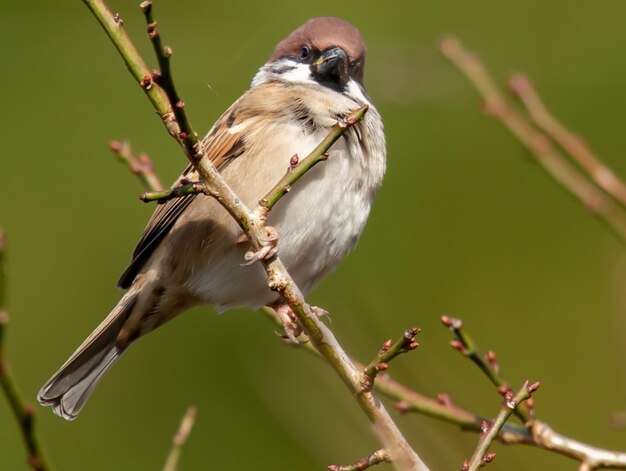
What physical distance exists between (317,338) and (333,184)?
31.7 inches

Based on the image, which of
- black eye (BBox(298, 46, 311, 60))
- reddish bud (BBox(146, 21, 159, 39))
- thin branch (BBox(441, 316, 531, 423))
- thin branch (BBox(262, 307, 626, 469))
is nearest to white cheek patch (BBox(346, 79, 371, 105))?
black eye (BBox(298, 46, 311, 60))

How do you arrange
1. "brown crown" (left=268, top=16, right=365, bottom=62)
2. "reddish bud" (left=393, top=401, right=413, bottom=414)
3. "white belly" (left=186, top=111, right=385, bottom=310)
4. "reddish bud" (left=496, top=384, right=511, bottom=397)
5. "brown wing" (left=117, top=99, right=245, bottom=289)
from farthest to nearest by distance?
"brown crown" (left=268, top=16, right=365, bottom=62)
"brown wing" (left=117, top=99, right=245, bottom=289)
"white belly" (left=186, top=111, right=385, bottom=310)
"reddish bud" (left=393, top=401, right=413, bottom=414)
"reddish bud" (left=496, top=384, right=511, bottom=397)

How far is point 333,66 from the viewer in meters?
3.26

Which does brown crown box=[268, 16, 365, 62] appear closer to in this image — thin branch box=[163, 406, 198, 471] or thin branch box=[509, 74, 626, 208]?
thin branch box=[509, 74, 626, 208]

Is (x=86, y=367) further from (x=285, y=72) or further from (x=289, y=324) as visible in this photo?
(x=285, y=72)

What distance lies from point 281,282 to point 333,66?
1.25m

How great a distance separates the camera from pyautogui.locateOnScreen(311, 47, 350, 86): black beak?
324 cm

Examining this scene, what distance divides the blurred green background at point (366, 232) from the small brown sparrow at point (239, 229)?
0.75 m

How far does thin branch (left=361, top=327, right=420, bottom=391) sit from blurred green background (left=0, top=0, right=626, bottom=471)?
1726 millimetres

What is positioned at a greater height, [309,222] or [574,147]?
[309,222]

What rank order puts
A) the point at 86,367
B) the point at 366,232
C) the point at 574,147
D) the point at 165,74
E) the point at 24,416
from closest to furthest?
the point at 24,416 < the point at 165,74 < the point at 574,147 < the point at 86,367 < the point at 366,232

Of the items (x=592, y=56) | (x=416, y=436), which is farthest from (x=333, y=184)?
(x=592, y=56)

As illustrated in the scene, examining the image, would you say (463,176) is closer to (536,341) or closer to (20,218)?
(536,341)

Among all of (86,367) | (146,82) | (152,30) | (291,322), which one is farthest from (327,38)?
(152,30)
